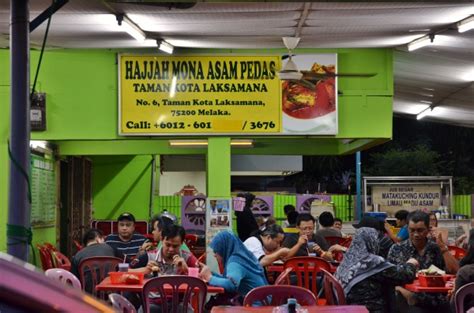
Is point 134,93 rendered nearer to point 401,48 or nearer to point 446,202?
point 401,48

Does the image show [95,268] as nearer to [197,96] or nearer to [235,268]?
[235,268]

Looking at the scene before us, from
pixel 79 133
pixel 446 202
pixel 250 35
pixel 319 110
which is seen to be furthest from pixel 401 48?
pixel 446 202

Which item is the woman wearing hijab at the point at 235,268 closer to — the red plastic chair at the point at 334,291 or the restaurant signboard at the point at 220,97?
the red plastic chair at the point at 334,291

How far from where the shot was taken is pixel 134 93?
11.2m

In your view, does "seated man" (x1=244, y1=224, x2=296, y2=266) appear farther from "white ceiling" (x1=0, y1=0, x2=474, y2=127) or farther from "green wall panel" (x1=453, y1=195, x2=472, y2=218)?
"green wall panel" (x1=453, y1=195, x2=472, y2=218)

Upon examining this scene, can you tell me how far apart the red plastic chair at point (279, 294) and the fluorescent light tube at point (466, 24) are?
4.91 meters

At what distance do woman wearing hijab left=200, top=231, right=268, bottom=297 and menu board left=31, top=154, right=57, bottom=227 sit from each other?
6.07m

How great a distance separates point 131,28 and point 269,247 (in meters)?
3.05

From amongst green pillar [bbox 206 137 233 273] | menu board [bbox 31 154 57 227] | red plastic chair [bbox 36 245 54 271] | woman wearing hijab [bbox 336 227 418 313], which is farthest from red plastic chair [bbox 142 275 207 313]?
menu board [bbox 31 154 57 227]

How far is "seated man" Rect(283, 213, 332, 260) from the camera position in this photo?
28.8ft

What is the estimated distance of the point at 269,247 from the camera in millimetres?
8555

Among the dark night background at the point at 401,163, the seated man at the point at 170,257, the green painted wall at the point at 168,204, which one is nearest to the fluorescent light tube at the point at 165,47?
the seated man at the point at 170,257

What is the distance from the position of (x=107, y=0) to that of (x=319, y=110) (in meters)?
4.45

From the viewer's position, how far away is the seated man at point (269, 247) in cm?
816
